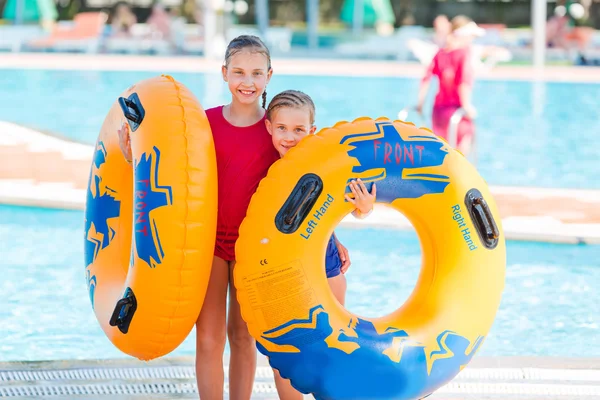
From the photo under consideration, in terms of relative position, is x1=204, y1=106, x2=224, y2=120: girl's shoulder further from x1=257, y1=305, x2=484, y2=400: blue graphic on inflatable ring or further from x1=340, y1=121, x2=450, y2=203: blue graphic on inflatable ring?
x1=257, y1=305, x2=484, y2=400: blue graphic on inflatable ring

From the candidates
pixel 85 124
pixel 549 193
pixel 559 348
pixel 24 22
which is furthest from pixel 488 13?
pixel 559 348

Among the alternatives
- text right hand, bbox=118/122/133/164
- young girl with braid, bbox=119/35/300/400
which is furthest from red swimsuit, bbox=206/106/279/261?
text right hand, bbox=118/122/133/164

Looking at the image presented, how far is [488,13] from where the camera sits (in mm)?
25406

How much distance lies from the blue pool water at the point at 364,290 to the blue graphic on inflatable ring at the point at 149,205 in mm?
1973

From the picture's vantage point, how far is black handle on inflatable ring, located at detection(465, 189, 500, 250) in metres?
3.11

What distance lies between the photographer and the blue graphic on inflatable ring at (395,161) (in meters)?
3.04

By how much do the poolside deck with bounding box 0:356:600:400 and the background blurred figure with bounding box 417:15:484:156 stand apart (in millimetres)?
3490

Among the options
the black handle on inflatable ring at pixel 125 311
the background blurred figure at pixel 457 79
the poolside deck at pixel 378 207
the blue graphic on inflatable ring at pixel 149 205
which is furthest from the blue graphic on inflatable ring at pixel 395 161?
the background blurred figure at pixel 457 79

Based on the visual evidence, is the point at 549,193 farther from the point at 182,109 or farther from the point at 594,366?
the point at 182,109

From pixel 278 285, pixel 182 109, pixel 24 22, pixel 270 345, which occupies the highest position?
pixel 182 109

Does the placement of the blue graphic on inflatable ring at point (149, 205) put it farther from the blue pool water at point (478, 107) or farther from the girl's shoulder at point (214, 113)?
the blue pool water at point (478, 107)

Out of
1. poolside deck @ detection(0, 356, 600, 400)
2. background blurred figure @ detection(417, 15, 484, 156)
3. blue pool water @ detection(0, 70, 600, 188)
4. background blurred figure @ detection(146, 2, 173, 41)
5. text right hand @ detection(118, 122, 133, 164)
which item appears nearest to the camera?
text right hand @ detection(118, 122, 133, 164)

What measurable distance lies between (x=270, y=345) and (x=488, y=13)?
23.6 meters

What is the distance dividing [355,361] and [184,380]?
1.00 metres
